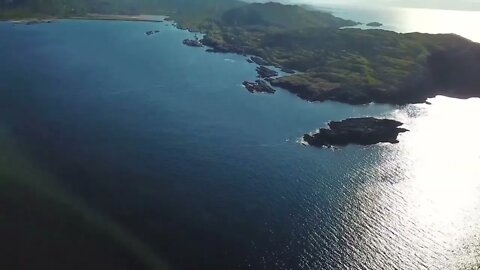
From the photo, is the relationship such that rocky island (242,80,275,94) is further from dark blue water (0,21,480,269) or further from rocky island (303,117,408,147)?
rocky island (303,117,408,147)

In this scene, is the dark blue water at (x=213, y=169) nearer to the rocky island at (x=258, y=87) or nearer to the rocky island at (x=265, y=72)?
the rocky island at (x=258, y=87)

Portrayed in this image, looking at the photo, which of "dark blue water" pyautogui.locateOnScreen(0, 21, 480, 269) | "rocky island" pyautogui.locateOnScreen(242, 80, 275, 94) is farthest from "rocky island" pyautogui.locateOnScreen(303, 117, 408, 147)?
"rocky island" pyautogui.locateOnScreen(242, 80, 275, 94)

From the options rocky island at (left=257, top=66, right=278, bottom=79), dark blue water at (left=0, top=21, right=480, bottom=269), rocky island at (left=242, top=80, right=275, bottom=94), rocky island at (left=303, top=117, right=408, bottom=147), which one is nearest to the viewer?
dark blue water at (left=0, top=21, right=480, bottom=269)

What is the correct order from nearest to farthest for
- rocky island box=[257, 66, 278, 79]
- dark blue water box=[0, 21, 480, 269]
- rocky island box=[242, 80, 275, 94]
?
dark blue water box=[0, 21, 480, 269]
rocky island box=[242, 80, 275, 94]
rocky island box=[257, 66, 278, 79]

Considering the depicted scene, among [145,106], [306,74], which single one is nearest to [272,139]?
[145,106]

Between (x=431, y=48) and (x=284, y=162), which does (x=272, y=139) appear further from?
(x=431, y=48)
